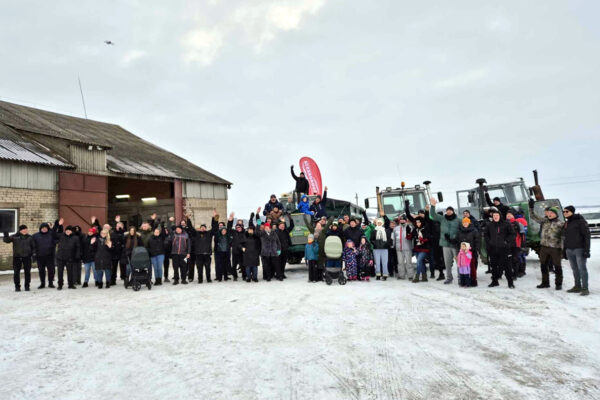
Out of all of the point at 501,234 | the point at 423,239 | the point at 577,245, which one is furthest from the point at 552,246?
the point at 423,239

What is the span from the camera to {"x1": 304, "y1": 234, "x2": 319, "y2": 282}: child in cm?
918

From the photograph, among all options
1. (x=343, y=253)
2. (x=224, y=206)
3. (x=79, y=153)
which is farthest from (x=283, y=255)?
(x=224, y=206)

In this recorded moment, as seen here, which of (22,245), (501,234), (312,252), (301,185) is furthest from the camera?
(301,185)

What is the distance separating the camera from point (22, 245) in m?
8.66

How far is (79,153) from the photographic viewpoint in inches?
635

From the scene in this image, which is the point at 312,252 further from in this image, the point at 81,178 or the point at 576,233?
the point at 81,178

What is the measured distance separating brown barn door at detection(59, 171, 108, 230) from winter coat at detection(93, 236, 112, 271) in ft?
25.1

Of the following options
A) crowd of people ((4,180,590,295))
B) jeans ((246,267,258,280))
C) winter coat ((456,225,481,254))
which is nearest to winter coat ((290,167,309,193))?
crowd of people ((4,180,590,295))

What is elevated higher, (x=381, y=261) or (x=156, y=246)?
(x=156, y=246)

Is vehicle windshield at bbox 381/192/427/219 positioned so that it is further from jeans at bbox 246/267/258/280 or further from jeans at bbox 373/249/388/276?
jeans at bbox 246/267/258/280

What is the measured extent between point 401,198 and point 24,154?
1446 centimetres

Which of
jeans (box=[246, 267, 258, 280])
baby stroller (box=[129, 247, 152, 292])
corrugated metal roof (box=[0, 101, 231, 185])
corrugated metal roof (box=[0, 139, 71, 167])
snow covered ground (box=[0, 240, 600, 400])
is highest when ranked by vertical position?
corrugated metal roof (box=[0, 101, 231, 185])

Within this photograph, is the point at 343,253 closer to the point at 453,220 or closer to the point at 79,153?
the point at 453,220

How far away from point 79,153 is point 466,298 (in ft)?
53.5
